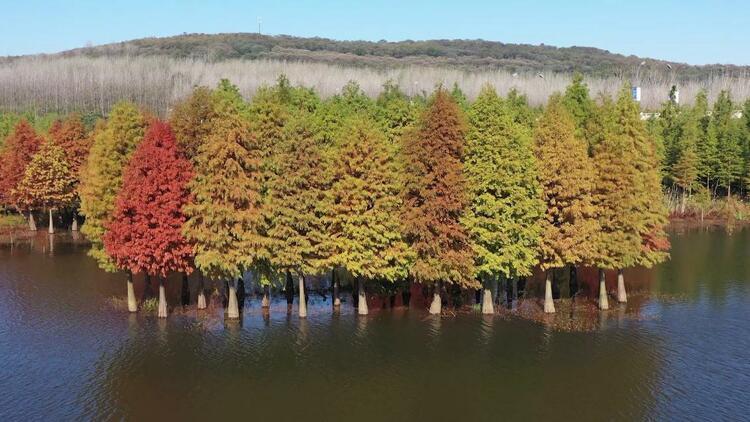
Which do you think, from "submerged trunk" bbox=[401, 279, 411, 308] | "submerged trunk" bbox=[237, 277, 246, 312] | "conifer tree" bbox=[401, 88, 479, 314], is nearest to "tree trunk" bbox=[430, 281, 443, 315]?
"conifer tree" bbox=[401, 88, 479, 314]

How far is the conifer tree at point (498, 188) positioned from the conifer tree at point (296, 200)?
435 inches

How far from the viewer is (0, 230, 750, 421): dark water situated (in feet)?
107

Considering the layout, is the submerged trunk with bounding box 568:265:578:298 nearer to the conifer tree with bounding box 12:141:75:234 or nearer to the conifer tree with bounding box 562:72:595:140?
the conifer tree with bounding box 562:72:595:140

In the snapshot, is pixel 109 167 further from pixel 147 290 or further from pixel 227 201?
pixel 227 201

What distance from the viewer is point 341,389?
35.0 m

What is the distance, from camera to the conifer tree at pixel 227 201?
43.2 m

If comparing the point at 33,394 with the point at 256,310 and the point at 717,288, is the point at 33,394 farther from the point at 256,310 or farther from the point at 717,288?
the point at 717,288

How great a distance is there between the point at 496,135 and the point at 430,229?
8401 millimetres

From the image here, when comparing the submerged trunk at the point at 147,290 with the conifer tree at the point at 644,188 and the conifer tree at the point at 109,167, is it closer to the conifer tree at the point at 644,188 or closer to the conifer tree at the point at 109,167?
the conifer tree at the point at 109,167

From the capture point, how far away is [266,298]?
4969cm

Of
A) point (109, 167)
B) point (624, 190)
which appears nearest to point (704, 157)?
point (624, 190)

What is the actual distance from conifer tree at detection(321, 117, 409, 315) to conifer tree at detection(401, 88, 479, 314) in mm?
1205

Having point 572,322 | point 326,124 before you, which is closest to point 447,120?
point 326,124

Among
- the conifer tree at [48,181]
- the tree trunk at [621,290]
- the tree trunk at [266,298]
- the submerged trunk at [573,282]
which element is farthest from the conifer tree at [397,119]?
the conifer tree at [48,181]
